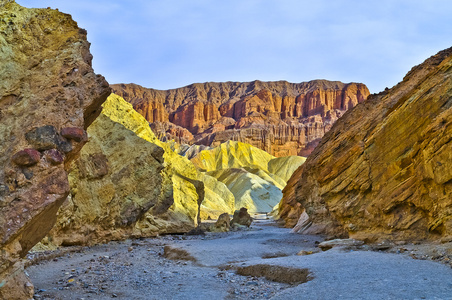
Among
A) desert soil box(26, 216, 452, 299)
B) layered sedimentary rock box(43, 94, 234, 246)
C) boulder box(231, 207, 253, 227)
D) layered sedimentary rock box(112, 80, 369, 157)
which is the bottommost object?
boulder box(231, 207, 253, 227)

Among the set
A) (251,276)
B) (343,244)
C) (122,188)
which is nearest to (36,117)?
(251,276)

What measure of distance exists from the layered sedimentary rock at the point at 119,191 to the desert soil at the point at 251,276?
3.37 m

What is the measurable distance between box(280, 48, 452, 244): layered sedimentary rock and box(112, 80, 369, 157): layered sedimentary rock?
422 feet

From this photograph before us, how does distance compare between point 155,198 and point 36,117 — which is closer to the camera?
point 36,117

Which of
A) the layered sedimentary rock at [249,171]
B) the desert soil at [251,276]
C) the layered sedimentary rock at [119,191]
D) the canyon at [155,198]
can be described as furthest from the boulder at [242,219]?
the layered sedimentary rock at [249,171]

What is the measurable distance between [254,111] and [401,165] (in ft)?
530

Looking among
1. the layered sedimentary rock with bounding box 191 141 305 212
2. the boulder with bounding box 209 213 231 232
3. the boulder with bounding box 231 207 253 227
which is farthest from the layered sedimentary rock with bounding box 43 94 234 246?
the layered sedimentary rock with bounding box 191 141 305 212

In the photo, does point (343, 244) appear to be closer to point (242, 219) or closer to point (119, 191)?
point (119, 191)

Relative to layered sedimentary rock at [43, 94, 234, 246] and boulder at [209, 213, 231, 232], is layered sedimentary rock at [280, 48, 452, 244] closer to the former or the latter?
layered sedimentary rock at [43, 94, 234, 246]

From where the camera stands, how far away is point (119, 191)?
20234 mm

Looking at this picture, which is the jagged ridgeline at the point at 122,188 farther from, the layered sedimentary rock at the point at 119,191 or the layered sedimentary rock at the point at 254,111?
the layered sedimentary rock at the point at 254,111

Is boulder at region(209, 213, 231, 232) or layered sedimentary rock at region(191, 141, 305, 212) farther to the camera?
layered sedimentary rock at region(191, 141, 305, 212)

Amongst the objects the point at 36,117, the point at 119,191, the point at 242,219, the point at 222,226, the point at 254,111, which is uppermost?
the point at 254,111

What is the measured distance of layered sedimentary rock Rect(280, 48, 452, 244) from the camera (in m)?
11.2
